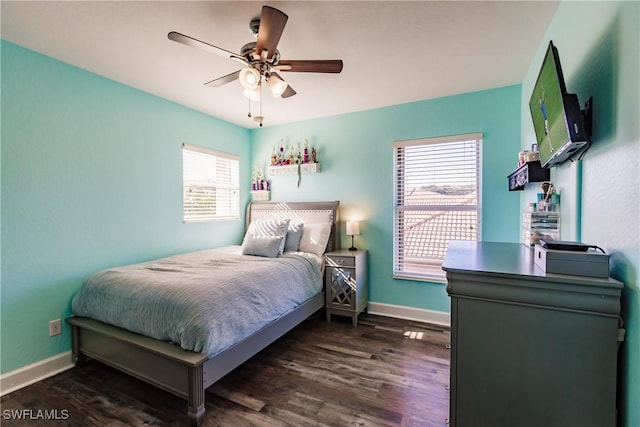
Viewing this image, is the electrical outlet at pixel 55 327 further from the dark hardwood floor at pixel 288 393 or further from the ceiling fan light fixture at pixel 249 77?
the ceiling fan light fixture at pixel 249 77

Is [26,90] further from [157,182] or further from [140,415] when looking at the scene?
[140,415]

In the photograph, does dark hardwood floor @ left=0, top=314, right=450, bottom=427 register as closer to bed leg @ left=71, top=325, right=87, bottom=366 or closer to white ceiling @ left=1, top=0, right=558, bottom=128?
bed leg @ left=71, top=325, right=87, bottom=366

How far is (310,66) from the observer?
6.48 ft

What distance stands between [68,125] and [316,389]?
302cm

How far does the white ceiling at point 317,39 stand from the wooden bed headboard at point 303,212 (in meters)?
1.47

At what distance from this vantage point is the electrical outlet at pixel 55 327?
2332 millimetres

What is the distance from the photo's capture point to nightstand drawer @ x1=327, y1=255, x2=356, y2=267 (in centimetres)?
327

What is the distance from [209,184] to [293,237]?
4.64ft

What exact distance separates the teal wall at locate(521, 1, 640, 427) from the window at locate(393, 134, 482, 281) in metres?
1.56

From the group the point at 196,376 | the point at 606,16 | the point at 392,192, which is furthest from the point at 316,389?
the point at 606,16

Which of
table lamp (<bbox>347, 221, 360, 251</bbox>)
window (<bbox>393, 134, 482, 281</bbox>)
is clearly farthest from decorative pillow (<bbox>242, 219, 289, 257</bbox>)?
window (<bbox>393, 134, 482, 281</bbox>)

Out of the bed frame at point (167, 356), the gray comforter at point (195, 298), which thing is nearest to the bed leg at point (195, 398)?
the bed frame at point (167, 356)

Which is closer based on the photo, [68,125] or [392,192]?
[68,125]

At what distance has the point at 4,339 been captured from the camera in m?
2.09
